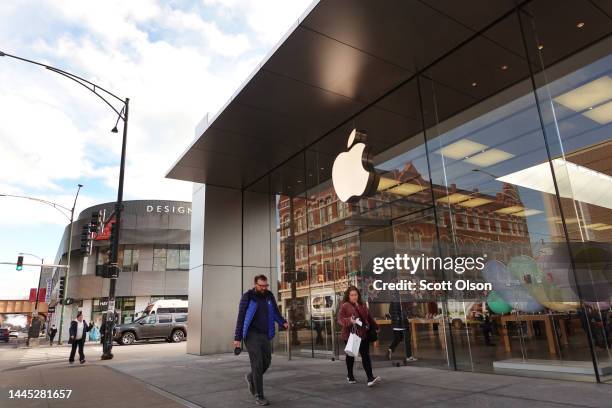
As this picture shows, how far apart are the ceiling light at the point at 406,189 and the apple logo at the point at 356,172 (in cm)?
73

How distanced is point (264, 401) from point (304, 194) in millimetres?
9083

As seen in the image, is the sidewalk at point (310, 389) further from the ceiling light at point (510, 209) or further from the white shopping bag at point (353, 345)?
the ceiling light at point (510, 209)

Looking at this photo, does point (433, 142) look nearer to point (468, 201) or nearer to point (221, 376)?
point (468, 201)

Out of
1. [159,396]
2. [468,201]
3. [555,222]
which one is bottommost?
[159,396]

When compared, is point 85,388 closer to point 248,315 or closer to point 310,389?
point 248,315

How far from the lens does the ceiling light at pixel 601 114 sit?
812 centimetres

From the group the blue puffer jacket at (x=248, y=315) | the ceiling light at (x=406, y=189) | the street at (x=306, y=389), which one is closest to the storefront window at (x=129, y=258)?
the street at (x=306, y=389)

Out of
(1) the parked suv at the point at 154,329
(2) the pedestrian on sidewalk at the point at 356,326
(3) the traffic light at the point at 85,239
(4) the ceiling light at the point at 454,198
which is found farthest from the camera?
(1) the parked suv at the point at 154,329

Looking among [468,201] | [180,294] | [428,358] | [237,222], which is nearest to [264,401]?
[428,358]

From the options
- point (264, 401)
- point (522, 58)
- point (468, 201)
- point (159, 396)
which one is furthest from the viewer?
point (468, 201)

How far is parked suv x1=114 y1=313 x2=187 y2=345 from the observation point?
25500 mm

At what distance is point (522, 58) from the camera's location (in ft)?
29.0

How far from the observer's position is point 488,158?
980 centimetres

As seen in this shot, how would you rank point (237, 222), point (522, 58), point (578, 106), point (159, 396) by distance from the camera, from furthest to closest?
point (237, 222) < point (522, 58) < point (578, 106) < point (159, 396)
